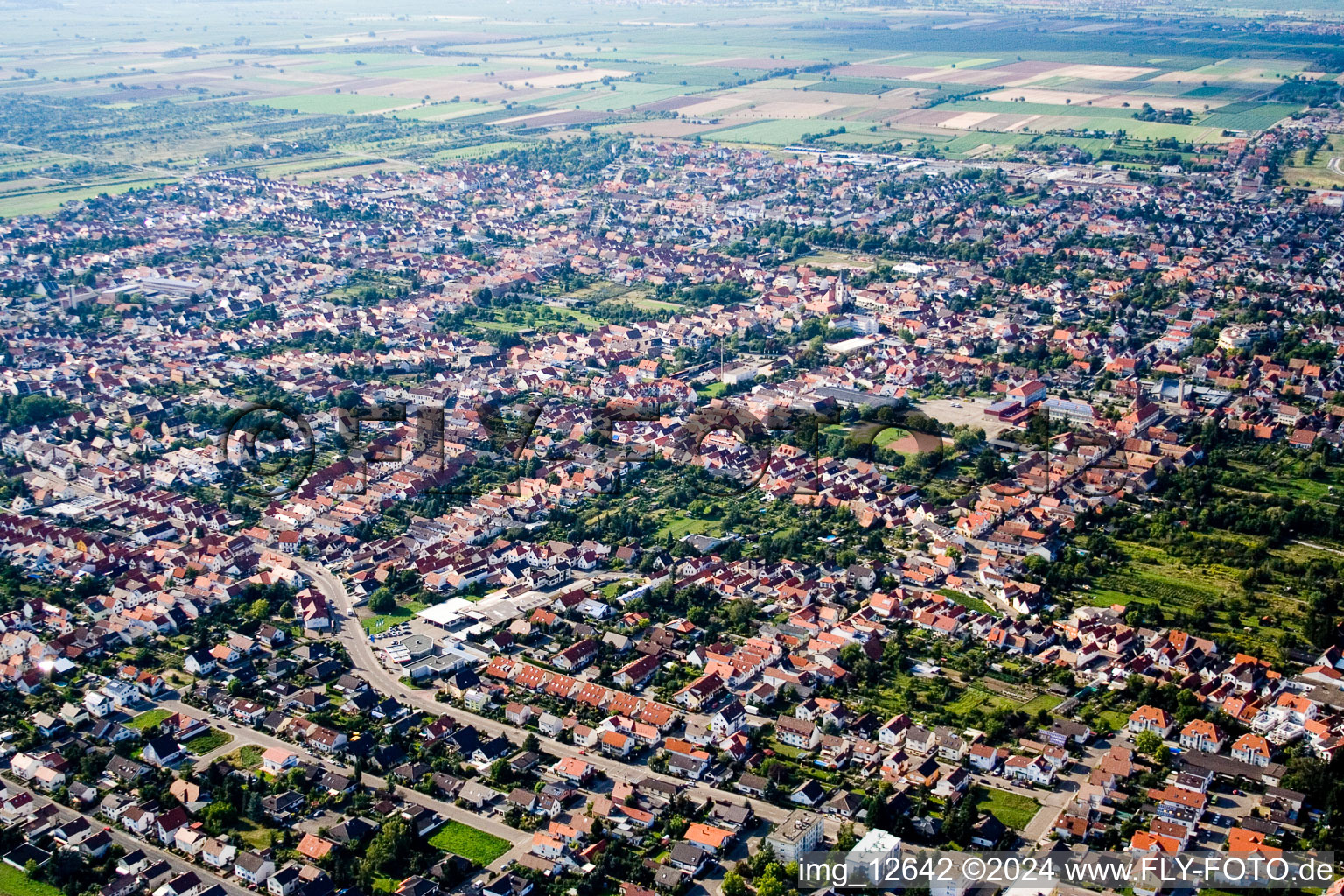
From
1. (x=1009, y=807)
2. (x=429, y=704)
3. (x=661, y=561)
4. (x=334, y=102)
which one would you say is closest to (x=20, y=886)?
(x=429, y=704)

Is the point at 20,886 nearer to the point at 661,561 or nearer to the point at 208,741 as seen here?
the point at 208,741

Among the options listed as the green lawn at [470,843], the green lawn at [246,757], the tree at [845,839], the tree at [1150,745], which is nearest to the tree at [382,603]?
the green lawn at [246,757]

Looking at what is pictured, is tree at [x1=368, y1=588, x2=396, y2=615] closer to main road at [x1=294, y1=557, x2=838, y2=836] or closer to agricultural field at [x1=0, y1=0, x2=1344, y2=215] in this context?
main road at [x1=294, y1=557, x2=838, y2=836]

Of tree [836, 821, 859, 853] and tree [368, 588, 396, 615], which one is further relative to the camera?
tree [368, 588, 396, 615]

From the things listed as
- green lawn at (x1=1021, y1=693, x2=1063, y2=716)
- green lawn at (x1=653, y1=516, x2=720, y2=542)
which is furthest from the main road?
green lawn at (x1=653, y1=516, x2=720, y2=542)

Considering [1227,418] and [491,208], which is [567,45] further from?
[1227,418]

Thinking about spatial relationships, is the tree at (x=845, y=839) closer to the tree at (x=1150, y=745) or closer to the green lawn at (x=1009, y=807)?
the green lawn at (x=1009, y=807)

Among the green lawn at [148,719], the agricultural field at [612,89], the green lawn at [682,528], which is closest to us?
the green lawn at [148,719]
